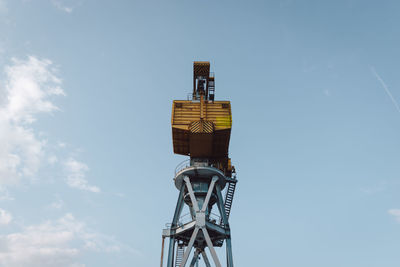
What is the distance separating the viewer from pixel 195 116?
96.5 feet

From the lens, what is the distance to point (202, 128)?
2805 centimetres

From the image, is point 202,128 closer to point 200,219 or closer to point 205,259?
point 200,219

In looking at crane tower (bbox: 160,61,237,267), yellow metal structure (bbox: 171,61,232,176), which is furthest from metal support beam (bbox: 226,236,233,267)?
yellow metal structure (bbox: 171,61,232,176)

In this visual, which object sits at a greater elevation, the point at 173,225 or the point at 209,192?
the point at 209,192

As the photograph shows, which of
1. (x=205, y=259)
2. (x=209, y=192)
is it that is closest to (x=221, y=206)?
(x=209, y=192)

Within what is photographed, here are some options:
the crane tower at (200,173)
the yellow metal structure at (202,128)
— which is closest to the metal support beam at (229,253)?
the crane tower at (200,173)

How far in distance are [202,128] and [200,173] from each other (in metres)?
3.81

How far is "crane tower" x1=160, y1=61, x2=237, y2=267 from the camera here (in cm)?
2711

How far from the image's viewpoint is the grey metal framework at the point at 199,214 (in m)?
26.5

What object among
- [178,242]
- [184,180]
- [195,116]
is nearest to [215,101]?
[195,116]

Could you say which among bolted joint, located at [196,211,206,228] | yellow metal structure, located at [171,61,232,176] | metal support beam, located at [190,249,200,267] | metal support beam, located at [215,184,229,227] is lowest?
metal support beam, located at [190,249,200,267]

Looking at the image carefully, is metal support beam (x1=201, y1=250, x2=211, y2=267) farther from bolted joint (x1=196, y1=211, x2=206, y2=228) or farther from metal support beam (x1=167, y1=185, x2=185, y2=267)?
bolted joint (x1=196, y1=211, x2=206, y2=228)

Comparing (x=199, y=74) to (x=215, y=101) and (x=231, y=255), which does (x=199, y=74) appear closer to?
(x=215, y=101)

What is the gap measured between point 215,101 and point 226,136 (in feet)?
12.2
